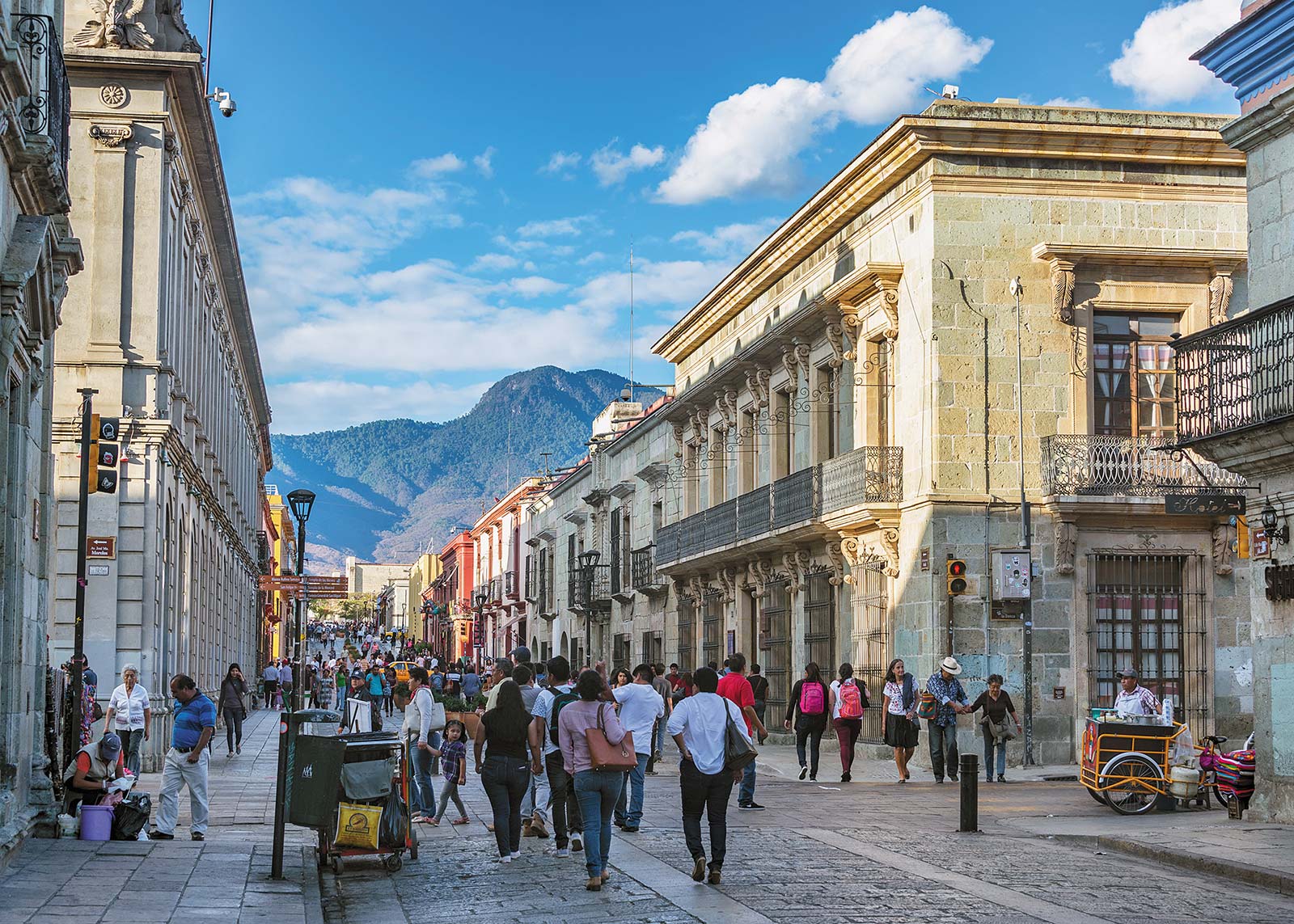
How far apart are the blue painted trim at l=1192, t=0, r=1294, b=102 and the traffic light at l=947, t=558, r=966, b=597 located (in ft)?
28.1

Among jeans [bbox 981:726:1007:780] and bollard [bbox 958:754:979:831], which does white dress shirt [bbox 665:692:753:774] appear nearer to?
bollard [bbox 958:754:979:831]

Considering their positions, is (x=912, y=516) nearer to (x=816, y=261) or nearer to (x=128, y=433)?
(x=816, y=261)

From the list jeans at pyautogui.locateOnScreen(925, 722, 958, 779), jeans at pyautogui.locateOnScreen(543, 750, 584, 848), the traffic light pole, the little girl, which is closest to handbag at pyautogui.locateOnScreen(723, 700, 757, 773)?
jeans at pyautogui.locateOnScreen(543, 750, 584, 848)

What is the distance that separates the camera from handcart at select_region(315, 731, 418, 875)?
12.9 m

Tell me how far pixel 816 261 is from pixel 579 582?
71.6ft

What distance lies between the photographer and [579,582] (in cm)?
4966

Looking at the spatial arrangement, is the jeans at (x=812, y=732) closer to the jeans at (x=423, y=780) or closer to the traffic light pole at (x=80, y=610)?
the jeans at (x=423, y=780)

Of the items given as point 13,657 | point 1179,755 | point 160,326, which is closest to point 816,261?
point 160,326

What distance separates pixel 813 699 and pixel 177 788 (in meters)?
9.56

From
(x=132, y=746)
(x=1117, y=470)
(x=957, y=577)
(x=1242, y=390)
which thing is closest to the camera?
(x=1242, y=390)

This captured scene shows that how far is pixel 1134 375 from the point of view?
81.3ft

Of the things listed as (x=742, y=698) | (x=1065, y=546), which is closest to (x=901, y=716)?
(x=742, y=698)

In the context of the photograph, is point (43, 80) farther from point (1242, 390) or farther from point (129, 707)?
point (1242, 390)

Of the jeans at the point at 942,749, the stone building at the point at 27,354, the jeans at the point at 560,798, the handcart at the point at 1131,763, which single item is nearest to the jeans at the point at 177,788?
the stone building at the point at 27,354
